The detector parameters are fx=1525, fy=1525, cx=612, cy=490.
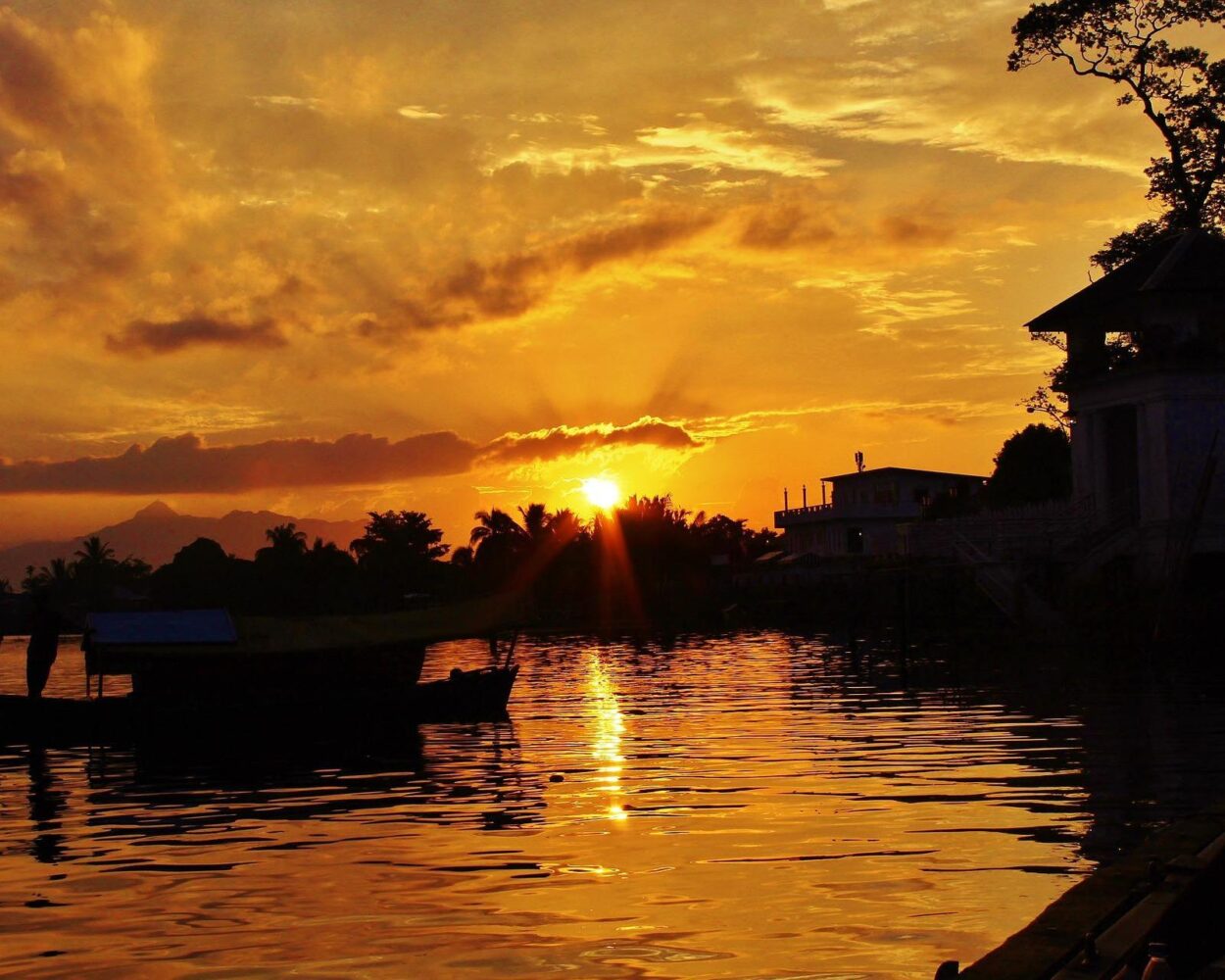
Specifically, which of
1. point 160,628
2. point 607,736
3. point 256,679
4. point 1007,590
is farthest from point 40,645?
point 1007,590

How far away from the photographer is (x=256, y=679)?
36438 millimetres

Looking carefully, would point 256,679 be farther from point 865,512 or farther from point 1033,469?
point 865,512

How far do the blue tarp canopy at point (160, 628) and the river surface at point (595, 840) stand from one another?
2.70 meters

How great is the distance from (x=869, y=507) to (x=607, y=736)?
94141 millimetres

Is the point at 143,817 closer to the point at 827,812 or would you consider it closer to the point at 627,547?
the point at 827,812

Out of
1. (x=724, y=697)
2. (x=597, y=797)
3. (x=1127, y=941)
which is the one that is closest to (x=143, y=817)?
(x=597, y=797)

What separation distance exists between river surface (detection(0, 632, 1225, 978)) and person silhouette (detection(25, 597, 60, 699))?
160 centimetres

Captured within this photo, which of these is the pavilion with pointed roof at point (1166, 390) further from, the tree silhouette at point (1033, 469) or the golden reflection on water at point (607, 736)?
the tree silhouette at point (1033, 469)

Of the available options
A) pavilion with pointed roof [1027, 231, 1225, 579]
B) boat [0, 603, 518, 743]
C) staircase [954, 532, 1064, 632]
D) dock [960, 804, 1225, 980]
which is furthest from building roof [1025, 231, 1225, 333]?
dock [960, 804, 1225, 980]

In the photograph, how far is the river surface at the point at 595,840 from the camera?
13.5 metres

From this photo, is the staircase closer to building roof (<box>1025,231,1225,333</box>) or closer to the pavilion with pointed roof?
the pavilion with pointed roof

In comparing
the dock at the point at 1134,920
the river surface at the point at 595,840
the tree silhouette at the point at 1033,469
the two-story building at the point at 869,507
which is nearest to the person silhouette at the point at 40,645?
the river surface at the point at 595,840

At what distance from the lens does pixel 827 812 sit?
810 inches

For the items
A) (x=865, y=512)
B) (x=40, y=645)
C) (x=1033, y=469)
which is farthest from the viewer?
(x=865, y=512)
